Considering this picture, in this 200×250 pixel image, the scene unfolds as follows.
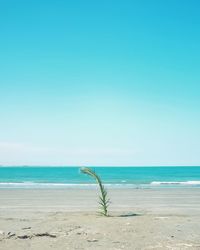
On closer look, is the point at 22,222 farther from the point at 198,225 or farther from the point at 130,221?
the point at 198,225

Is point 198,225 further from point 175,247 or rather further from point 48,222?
point 48,222

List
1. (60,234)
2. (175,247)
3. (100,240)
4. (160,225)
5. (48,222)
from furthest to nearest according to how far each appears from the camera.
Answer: (48,222) → (160,225) → (60,234) → (100,240) → (175,247)

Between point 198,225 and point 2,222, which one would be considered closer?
point 198,225

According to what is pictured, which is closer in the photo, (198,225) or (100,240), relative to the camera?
(100,240)

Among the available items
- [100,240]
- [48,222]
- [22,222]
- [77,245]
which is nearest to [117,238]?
[100,240]

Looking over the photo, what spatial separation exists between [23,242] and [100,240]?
170 centimetres

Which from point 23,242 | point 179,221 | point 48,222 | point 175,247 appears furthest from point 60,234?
point 179,221

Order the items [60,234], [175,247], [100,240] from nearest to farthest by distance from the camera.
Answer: [175,247]
[100,240]
[60,234]

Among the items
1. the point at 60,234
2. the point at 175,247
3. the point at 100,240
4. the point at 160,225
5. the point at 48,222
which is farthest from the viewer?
the point at 48,222

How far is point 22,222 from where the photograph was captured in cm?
1107

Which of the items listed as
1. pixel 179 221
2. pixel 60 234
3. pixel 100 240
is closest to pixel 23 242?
pixel 60 234

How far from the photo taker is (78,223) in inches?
393

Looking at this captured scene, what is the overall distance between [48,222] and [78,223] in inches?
43.1

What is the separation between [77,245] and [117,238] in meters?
1.02
